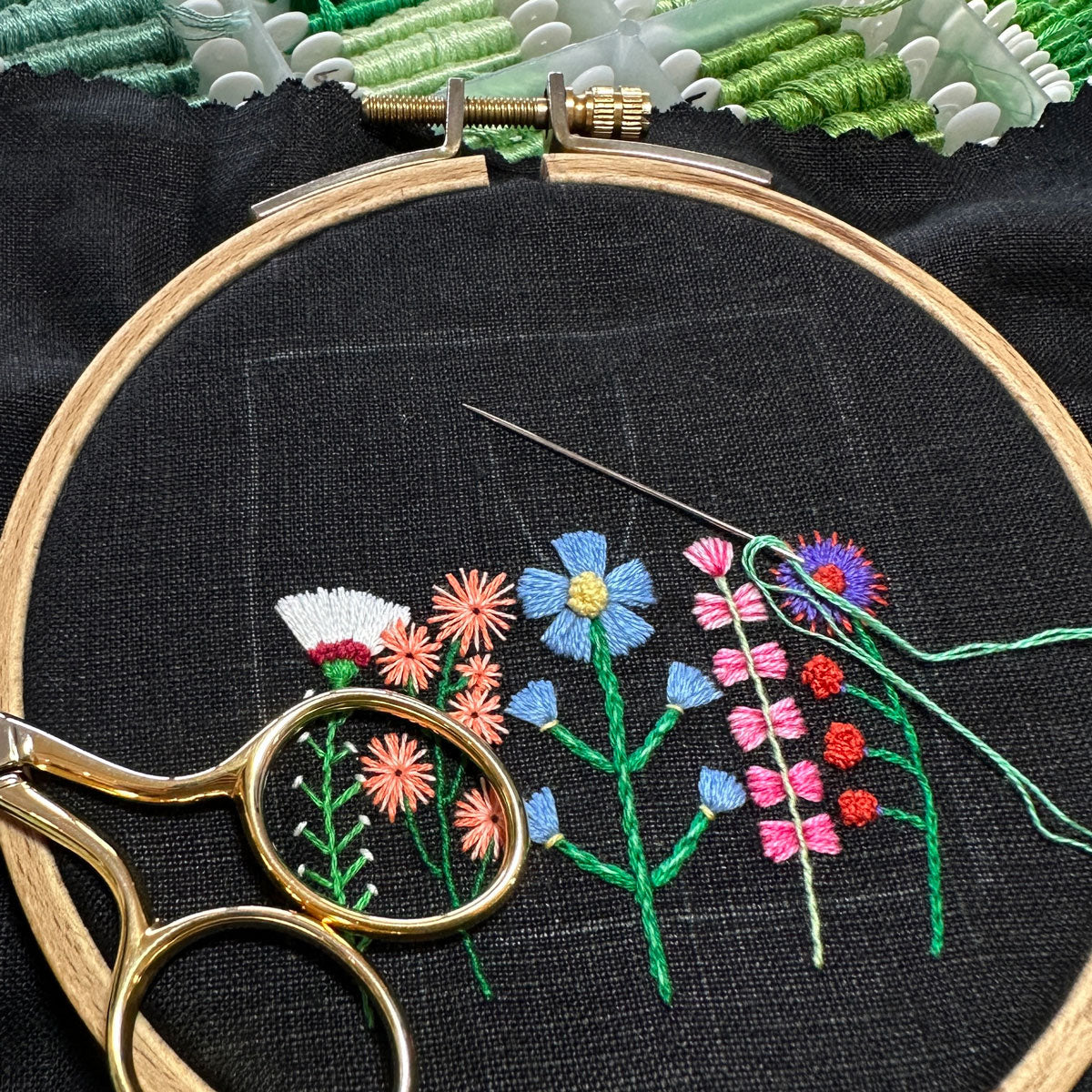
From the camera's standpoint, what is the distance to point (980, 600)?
685mm

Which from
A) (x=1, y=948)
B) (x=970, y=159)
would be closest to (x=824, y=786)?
(x=1, y=948)

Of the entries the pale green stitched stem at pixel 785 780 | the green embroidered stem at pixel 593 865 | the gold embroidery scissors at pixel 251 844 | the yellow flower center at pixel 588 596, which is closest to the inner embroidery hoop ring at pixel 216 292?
the gold embroidery scissors at pixel 251 844

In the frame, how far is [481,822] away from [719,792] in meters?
0.15

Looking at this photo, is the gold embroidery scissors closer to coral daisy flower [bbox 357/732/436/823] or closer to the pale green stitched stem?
coral daisy flower [bbox 357/732/436/823]

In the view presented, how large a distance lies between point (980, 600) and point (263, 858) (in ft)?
1.59

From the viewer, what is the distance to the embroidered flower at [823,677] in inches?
25.5

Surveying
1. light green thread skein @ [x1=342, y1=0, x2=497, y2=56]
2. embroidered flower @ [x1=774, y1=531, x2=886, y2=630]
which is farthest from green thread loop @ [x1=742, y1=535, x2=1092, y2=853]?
light green thread skein @ [x1=342, y1=0, x2=497, y2=56]

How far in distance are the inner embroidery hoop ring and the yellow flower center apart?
0.35 m

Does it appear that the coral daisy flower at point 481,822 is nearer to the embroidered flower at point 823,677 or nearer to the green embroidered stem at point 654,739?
the green embroidered stem at point 654,739

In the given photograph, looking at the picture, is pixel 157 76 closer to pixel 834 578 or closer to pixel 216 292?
pixel 216 292

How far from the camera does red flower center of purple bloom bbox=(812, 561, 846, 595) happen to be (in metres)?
0.68

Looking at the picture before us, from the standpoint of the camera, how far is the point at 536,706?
64cm

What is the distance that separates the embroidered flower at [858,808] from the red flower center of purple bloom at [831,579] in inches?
5.2

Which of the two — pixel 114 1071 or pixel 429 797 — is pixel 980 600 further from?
pixel 114 1071
